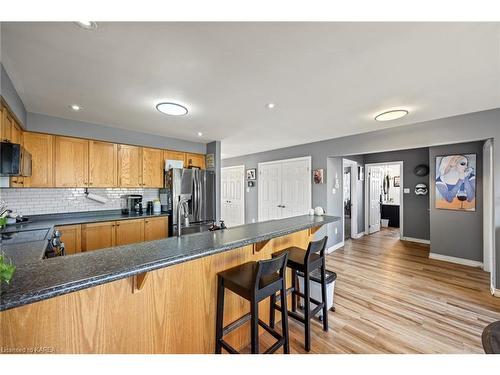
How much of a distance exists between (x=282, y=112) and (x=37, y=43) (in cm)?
225

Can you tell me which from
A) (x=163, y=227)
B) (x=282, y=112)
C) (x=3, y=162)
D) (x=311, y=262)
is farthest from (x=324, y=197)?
(x=3, y=162)

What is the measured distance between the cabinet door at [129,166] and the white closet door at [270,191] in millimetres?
3074

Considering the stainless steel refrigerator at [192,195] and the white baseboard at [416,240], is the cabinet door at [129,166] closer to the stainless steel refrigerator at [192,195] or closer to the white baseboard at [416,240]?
the stainless steel refrigerator at [192,195]

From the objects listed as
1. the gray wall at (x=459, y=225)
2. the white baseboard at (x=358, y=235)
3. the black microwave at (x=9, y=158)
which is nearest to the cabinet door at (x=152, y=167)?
the black microwave at (x=9, y=158)

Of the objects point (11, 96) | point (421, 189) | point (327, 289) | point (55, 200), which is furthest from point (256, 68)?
point (421, 189)

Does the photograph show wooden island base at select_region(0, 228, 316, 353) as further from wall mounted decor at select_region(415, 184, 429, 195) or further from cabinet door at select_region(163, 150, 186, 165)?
wall mounted decor at select_region(415, 184, 429, 195)

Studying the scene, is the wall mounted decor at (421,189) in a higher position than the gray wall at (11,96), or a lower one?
lower

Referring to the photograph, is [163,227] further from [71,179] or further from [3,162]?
[3,162]

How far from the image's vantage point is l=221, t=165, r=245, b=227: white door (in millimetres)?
6422

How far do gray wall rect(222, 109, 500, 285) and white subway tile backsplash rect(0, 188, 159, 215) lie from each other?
3.65 metres

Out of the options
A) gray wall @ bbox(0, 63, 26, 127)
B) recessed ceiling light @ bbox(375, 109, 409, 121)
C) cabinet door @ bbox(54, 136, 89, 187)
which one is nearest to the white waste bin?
recessed ceiling light @ bbox(375, 109, 409, 121)

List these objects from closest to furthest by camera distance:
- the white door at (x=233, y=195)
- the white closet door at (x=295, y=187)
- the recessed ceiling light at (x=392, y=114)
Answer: the recessed ceiling light at (x=392, y=114) < the white closet door at (x=295, y=187) < the white door at (x=233, y=195)

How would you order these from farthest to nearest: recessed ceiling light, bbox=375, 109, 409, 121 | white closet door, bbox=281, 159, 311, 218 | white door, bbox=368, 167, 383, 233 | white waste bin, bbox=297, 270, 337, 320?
white door, bbox=368, 167, 383, 233
white closet door, bbox=281, 159, 311, 218
recessed ceiling light, bbox=375, 109, 409, 121
white waste bin, bbox=297, 270, 337, 320

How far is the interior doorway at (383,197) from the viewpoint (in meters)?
5.78
